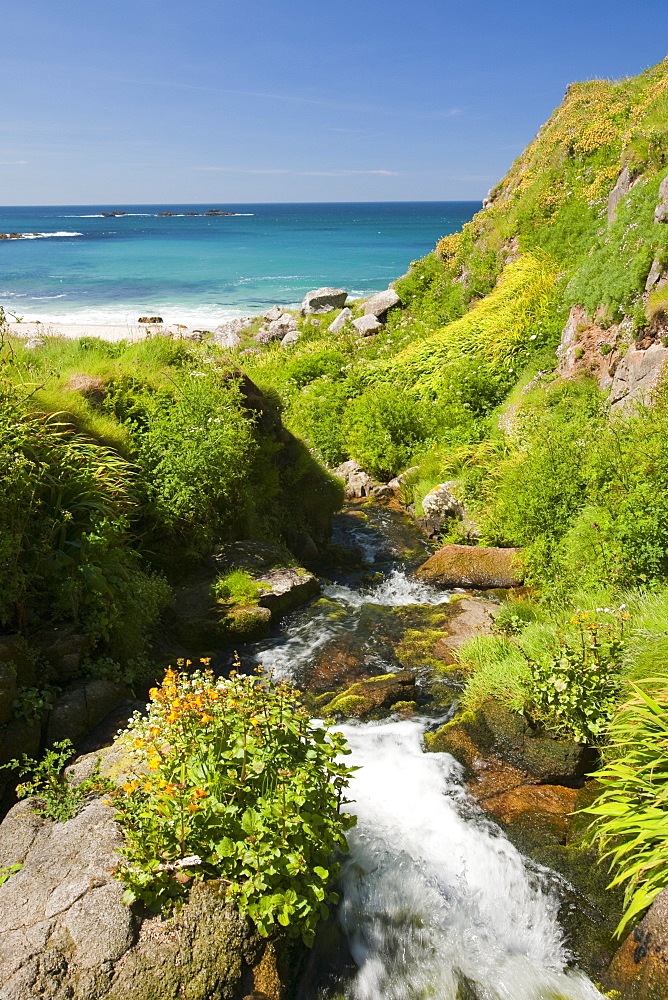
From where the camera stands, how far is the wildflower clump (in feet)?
10.8

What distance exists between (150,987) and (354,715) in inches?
127

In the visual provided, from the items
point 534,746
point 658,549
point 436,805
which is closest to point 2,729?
point 436,805

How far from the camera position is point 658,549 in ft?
22.1

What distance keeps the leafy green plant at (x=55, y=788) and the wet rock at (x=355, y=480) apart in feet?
33.1

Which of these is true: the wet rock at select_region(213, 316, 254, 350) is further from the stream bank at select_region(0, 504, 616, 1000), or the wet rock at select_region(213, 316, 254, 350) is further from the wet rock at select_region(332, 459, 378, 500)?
the stream bank at select_region(0, 504, 616, 1000)

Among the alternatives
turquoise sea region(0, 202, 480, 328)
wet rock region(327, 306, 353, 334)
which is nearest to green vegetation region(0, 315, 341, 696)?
wet rock region(327, 306, 353, 334)

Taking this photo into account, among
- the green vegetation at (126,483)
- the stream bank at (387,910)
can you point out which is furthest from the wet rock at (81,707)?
the stream bank at (387,910)

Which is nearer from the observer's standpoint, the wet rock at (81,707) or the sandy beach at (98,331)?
the wet rock at (81,707)

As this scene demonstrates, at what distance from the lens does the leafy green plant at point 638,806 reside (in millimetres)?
3586

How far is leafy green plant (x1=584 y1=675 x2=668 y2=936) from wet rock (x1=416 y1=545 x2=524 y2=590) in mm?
4084

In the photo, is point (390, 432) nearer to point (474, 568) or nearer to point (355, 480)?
point (355, 480)

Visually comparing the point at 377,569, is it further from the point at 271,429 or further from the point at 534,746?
the point at 534,746

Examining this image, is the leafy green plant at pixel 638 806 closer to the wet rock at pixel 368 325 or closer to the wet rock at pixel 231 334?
the wet rock at pixel 368 325

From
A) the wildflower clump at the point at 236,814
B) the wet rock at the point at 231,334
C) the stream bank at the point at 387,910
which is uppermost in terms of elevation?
the wet rock at the point at 231,334
